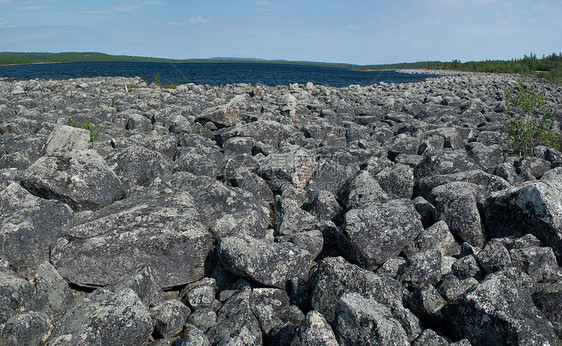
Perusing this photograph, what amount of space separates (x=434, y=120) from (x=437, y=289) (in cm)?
1050

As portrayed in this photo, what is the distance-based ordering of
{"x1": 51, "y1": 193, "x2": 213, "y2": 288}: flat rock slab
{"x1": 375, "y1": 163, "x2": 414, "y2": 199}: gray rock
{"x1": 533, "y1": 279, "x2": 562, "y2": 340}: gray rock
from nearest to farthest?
{"x1": 533, "y1": 279, "x2": 562, "y2": 340}: gray rock < {"x1": 51, "y1": 193, "x2": 213, "y2": 288}: flat rock slab < {"x1": 375, "y1": 163, "x2": 414, "y2": 199}: gray rock

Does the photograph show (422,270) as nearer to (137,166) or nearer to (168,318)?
(168,318)

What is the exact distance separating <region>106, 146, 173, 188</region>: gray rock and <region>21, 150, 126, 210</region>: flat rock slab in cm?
87

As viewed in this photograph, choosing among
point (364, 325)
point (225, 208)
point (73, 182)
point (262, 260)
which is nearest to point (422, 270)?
point (364, 325)

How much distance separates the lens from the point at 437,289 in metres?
4.12

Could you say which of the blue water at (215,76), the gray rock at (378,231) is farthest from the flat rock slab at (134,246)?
the blue water at (215,76)

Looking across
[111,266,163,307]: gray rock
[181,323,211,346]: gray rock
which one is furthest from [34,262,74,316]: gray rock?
[181,323,211,346]: gray rock

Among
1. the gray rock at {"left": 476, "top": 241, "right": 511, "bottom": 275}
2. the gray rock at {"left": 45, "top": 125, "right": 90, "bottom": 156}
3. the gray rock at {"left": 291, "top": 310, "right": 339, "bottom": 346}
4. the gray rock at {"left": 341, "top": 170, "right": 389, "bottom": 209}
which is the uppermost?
the gray rock at {"left": 45, "top": 125, "right": 90, "bottom": 156}

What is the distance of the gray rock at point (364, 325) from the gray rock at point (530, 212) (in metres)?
2.61

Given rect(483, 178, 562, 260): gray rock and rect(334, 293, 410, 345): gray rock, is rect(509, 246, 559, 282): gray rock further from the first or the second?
rect(334, 293, 410, 345): gray rock

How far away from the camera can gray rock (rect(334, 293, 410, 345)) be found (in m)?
3.17

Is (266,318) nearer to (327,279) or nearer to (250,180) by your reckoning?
(327,279)

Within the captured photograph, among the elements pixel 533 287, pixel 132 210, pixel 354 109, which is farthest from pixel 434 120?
pixel 132 210

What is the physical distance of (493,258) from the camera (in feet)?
13.8
